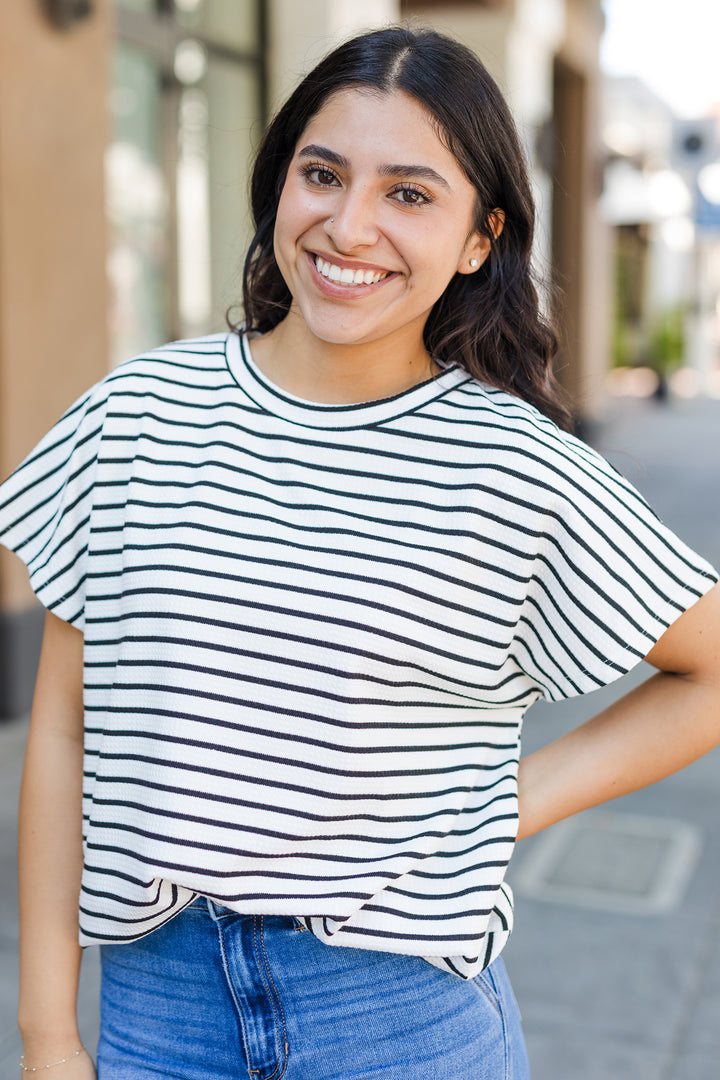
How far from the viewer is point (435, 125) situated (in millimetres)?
1405

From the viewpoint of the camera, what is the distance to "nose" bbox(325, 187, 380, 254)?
55.1 inches

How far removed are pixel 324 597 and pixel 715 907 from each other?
276 centimetres

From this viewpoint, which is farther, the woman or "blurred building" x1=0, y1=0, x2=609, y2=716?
"blurred building" x1=0, y1=0, x2=609, y2=716

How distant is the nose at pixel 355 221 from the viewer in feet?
4.59

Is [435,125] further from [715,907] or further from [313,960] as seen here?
[715,907]

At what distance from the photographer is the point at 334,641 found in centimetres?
135

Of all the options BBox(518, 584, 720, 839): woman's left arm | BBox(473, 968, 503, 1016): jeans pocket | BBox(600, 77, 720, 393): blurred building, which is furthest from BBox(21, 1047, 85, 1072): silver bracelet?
BBox(600, 77, 720, 393): blurred building

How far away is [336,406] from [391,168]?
27 centimetres

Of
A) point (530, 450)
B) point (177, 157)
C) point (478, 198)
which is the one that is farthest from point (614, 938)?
point (177, 157)

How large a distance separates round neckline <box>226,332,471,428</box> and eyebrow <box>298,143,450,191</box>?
22 centimetres

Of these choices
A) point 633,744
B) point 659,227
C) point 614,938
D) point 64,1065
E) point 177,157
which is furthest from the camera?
point 659,227

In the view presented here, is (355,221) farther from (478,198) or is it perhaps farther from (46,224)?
(46,224)

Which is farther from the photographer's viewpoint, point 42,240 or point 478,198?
point 42,240

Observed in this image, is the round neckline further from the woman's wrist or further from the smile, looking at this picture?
the woman's wrist
